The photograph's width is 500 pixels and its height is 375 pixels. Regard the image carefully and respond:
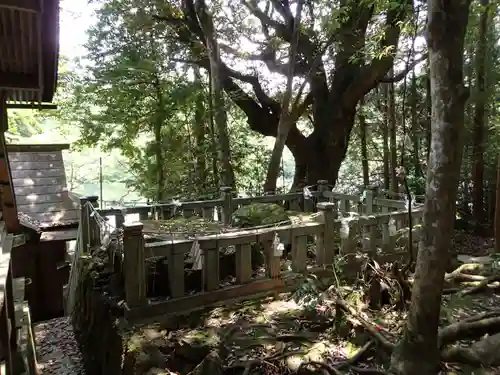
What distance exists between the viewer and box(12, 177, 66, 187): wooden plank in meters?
9.16

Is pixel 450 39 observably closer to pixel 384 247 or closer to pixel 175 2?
pixel 384 247

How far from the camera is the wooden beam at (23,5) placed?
3205mm

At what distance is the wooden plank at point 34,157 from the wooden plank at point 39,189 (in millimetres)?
856

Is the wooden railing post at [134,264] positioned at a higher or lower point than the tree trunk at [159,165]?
lower

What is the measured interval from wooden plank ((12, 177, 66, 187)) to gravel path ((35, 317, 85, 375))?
314 cm

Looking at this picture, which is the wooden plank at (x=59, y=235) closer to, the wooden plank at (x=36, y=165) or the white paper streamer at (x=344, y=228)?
the wooden plank at (x=36, y=165)

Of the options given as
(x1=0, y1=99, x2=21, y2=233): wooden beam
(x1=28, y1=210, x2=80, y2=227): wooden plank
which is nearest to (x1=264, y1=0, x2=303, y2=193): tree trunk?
(x1=28, y1=210, x2=80, y2=227): wooden plank

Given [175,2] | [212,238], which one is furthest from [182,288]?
[175,2]

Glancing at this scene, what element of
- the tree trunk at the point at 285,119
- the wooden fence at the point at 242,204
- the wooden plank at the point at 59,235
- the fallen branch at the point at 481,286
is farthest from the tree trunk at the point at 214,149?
the fallen branch at the point at 481,286

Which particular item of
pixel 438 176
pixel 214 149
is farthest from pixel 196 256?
pixel 214 149

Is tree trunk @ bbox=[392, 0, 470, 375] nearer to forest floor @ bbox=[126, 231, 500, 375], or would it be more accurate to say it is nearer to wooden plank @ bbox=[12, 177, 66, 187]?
forest floor @ bbox=[126, 231, 500, 375]

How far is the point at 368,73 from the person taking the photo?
11.0m

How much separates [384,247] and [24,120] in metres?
13.5

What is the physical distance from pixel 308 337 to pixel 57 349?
5.34 metres
